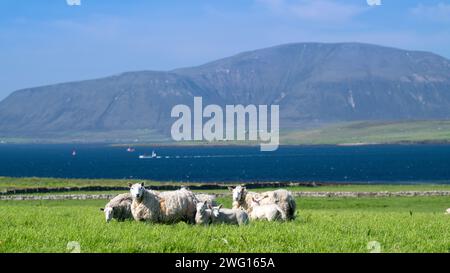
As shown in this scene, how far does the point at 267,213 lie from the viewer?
21.4 metres

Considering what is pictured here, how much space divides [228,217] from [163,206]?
1.84 meters

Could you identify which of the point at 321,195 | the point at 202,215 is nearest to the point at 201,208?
the point at 202,215

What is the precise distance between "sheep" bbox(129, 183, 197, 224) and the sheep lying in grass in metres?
3.16

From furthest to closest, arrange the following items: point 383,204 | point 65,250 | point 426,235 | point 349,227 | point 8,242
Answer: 1. point 383,204
2. point 349,227
3. point 426,235
4. point 8,242
5. point 65,250

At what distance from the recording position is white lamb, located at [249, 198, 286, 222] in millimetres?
21219

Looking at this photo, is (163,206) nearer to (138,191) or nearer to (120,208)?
(138,191)

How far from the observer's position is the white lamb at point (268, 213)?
2122 centimetres

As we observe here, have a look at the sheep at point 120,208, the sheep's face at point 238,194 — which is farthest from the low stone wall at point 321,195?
the sheep at point 120,208

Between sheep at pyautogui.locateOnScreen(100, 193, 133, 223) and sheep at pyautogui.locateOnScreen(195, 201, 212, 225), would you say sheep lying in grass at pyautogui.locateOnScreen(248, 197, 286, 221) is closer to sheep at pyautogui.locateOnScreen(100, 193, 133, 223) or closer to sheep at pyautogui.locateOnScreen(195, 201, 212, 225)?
sheep at pyautogui.locateOnScreen(195, 201, 212, 225)

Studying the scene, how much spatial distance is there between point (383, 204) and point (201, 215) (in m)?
35.0

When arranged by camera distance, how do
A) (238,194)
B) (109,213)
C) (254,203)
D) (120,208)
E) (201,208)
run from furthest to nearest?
1. (238,194)
2. (254,203)
3. (120,208)
4. (109,213)
5. (201,208)
